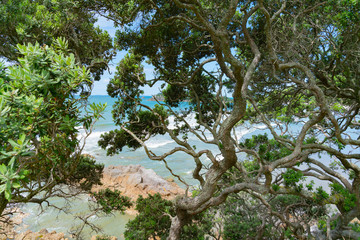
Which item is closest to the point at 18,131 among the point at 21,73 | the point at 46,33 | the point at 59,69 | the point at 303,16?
the point at 21,73

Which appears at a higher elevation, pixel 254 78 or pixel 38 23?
pixel 38 23

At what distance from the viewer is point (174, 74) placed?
21.1 ft

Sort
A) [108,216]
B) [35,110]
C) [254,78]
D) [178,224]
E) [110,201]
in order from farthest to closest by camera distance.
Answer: [108,216], [254,78], [110,201], [178,224], [35,110]

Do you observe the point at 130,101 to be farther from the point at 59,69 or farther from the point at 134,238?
the point at 59,69

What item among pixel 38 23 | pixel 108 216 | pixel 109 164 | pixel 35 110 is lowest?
pixel 108 216

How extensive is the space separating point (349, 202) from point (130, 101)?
222 inches

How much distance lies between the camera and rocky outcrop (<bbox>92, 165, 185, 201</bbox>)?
14005 mm

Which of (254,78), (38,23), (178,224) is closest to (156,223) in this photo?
(178,224)

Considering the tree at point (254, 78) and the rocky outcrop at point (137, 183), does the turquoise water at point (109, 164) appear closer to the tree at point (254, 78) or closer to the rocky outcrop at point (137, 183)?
the tree at point (254, 78)

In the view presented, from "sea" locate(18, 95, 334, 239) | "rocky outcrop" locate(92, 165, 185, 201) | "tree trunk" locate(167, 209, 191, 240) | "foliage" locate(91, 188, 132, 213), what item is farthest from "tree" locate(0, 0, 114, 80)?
"rocky outcrop" locate(92, 165, 185, 201)

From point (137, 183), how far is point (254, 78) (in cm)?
1083

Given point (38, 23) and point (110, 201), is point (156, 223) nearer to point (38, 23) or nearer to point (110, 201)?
point (110, 201)

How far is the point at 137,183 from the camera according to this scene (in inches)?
574

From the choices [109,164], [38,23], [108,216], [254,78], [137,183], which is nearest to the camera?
[38,23]
